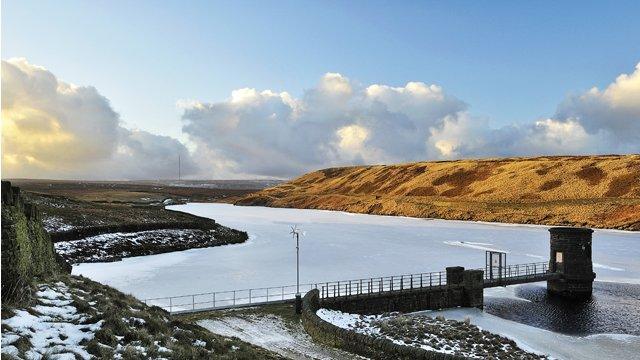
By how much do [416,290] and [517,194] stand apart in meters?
104

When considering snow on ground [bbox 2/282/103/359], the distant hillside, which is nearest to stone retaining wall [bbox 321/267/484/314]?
snow on ground [bbox 2/282/103/359]

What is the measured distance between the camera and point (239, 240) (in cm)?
7062

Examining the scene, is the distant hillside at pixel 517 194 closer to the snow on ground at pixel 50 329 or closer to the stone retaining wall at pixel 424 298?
the stone retaining wall at pixel 424 298

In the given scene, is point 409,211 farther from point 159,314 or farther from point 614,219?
point 159,314

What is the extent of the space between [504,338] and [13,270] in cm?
2342

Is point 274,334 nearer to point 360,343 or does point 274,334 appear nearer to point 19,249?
point 360,343

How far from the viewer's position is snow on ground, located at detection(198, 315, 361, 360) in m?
22.9

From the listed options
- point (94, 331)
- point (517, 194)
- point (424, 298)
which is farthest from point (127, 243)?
point (517, 194)

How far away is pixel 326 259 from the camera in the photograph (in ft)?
170

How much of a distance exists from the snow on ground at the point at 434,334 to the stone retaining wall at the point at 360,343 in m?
1.87

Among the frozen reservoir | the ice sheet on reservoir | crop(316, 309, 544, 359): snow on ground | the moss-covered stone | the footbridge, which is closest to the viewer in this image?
the moss-covered stone

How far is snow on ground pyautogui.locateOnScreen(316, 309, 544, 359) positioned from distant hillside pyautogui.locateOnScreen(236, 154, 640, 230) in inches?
3063

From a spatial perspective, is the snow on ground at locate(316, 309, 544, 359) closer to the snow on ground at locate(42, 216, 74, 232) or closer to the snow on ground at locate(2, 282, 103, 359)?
the snow on ground at locate(2, 282, 103, 359)

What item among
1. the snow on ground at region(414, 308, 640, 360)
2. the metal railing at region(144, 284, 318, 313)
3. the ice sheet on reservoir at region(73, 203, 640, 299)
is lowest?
the snow on ground at region(414, 308, 640, 360)
